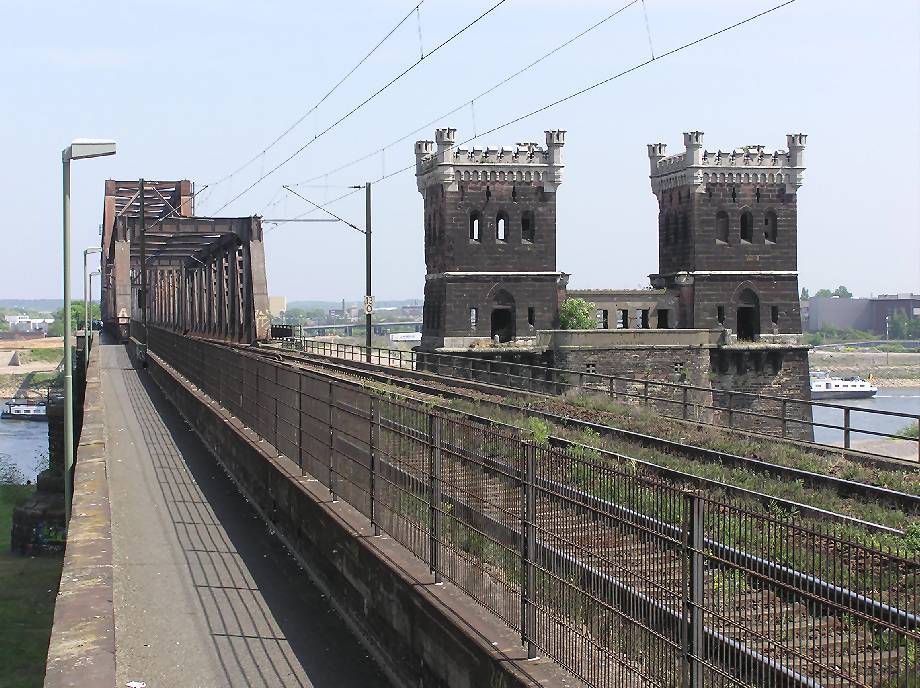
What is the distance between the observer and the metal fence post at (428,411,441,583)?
27.7 ft

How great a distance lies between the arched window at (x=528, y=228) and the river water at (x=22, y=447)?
33.2 m

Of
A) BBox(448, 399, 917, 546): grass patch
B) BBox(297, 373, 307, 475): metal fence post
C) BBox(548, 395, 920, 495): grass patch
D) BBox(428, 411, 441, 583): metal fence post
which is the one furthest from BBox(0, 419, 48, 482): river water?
BBox(428, 411, 441, 583): metal fence post

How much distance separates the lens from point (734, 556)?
5074mm

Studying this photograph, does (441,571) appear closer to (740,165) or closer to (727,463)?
(727,463)

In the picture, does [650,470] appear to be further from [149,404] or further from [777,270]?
[777,270]

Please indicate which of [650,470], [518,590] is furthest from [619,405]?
[518,590]

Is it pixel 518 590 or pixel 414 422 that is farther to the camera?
pixel 414 422

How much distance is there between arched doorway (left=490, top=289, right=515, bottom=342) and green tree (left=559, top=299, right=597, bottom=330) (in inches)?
134

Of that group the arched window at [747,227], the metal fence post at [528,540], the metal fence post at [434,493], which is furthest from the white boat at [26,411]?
the metal fence post at [528,540]

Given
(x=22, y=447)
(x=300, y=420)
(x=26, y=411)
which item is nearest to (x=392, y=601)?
→ (x=300, y=420)

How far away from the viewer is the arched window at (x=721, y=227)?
7725cm

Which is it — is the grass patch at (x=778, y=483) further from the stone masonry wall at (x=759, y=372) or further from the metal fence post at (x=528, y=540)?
the stone masonry wall at (x=759, y=372)

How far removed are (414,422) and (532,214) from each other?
219 feet

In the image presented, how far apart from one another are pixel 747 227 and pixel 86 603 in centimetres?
7346
